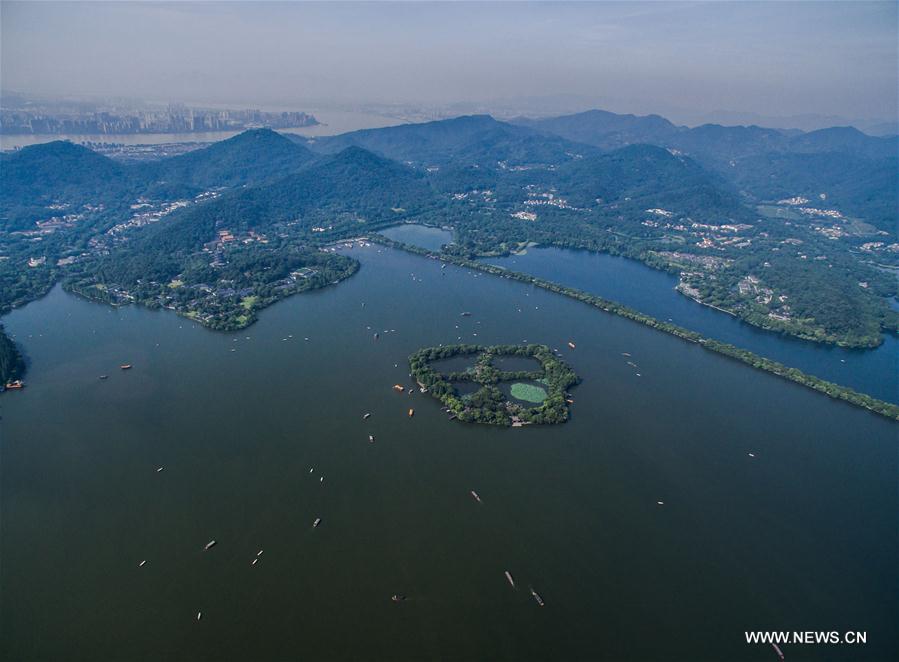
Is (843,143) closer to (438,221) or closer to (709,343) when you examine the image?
(438,221)

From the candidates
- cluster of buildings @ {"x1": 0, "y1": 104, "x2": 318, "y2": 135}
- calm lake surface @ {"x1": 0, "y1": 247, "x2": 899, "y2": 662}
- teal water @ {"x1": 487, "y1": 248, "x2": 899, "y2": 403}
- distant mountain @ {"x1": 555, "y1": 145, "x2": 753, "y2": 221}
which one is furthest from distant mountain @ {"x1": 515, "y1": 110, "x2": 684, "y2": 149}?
calm lake surface @ {"x1": 0, "y1": 247, "x2": 899, "y2": 662}

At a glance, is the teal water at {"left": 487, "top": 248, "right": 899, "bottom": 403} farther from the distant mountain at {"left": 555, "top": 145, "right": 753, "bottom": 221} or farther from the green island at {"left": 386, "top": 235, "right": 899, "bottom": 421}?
the distant mountain at {"left": 555, "top": 145, "right": 753, "bottom": 221}

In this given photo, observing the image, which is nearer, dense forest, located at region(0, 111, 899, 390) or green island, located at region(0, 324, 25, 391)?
green island, located at region(0, 324, 25, 391)

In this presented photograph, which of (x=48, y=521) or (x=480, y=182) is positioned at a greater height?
(x=480, y=182)

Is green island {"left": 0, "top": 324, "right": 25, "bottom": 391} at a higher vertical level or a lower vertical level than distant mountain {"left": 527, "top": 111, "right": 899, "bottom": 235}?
lower

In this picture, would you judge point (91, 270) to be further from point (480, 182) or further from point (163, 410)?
point (480, 182)

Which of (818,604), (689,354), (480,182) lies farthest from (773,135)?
(818,604)

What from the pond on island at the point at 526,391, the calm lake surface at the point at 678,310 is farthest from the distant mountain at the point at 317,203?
the pond on island at the point at 526,391
